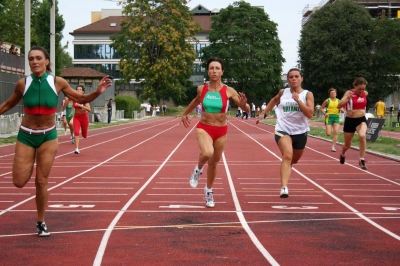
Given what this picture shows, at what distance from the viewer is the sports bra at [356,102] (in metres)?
13.9

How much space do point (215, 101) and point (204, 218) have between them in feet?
5.53

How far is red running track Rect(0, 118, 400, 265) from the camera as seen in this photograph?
5.89m

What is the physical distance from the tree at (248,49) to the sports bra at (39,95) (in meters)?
74.5

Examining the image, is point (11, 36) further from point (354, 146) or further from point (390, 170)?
point (390, 170)

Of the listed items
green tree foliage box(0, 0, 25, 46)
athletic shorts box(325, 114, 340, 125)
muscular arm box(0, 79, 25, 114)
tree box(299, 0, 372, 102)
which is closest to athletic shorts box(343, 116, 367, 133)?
athletic shorts box(325, 114, 340, 125)

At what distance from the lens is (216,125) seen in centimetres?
887

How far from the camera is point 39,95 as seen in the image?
677 cm

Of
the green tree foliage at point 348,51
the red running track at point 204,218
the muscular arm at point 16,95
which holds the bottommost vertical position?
the red running track at point 204,218

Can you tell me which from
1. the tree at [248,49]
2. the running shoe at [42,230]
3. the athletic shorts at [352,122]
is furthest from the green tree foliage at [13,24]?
the running shoe at [42,230]

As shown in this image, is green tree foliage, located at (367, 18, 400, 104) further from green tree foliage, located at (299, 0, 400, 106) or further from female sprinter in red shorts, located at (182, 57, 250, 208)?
female sprinter in red shorts, located at (182, 57, 250, 208)

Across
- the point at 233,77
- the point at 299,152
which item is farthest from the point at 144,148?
the point at 233,77

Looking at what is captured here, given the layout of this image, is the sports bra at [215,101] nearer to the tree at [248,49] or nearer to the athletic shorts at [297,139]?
the athletic shorts at [297,139]

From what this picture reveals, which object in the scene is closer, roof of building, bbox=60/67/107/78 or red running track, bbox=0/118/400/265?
red running track, bbox=0/118/400/265

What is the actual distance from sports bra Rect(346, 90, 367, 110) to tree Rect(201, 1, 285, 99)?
220 feet
